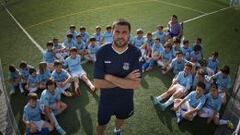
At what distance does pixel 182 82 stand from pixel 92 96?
2408mm

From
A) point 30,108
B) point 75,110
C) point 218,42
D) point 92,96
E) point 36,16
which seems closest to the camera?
point 30,108

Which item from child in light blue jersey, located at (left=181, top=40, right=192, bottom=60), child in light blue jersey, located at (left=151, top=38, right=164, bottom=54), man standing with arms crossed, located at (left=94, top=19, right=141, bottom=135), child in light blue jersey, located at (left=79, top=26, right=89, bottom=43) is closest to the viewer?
man standing with arms crossed, located at (left=94, top=19, right=141, bottom=135)

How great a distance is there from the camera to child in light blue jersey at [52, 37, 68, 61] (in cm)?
1110

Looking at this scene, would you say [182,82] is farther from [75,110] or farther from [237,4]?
[237,4]

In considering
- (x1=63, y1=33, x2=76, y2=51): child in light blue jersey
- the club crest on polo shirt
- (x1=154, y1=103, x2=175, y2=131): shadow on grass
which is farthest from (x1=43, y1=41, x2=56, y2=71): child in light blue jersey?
the club crest on polo shirt

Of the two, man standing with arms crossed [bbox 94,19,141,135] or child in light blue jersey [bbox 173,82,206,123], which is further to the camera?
child in light blue jersey [bbox 173,82,206,123]

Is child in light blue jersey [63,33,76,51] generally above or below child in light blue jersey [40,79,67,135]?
above

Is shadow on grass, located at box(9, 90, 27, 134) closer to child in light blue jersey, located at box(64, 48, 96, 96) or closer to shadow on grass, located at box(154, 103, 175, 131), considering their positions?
child in light blue jersey, located at box(64, 48, 96, 96)

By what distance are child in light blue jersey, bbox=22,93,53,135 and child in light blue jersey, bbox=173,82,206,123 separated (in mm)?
3043

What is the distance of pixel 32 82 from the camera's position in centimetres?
947

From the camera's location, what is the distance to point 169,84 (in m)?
10.2

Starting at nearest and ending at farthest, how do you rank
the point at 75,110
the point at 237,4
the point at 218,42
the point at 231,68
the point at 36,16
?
the point at 75,110, the point at 231,68, the point at 218,42, the point at 36,16, the point at 237,4

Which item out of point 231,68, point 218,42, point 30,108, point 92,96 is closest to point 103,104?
point 30,108

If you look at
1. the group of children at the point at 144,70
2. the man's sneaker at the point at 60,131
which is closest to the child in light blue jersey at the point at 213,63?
Answer: the group of children at the point at 144,70
